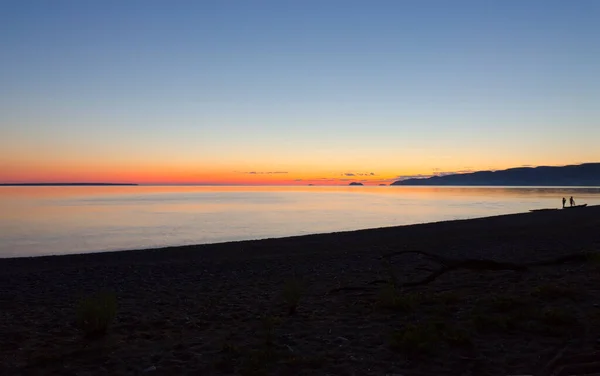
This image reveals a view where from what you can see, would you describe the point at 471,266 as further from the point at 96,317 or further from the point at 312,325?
the point at 96,317

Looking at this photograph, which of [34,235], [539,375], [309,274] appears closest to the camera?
[539,375]

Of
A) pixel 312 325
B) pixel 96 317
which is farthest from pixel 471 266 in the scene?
pixel 96 317

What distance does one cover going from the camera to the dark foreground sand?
576cm

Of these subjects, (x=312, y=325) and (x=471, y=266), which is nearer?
(x=312, y=325)

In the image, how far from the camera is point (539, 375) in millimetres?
4977

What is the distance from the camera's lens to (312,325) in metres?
7.72

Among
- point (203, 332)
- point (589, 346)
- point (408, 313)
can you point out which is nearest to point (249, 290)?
point (203, 332)

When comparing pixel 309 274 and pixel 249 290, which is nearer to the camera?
pixel 249 290

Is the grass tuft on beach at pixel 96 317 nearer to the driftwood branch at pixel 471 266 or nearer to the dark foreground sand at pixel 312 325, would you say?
the dark foreground sand at pixel 312 325

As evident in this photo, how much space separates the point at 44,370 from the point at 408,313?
5.60 meters

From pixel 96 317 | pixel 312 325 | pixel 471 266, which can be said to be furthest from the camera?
pixel 471 266

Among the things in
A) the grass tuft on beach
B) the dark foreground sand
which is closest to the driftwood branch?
the dark foreground sand

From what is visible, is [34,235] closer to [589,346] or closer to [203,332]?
[203,332]

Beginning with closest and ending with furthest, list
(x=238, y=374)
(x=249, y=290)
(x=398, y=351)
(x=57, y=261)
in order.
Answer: (x=238, y=374) → (x=398, y=351) → (x=249, y=290) → (x=57, y=261)
